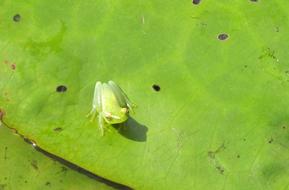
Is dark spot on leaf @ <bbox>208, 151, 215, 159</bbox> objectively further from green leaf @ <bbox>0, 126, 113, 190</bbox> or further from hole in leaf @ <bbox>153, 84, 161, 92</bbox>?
green leaf @ <bbox>0, 126, 113, 190</bbox>

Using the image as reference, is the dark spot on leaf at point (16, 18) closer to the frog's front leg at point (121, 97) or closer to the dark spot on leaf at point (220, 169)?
the frog's front leg at point (121, 97)

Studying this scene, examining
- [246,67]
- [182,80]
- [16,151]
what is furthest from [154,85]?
[16,151]

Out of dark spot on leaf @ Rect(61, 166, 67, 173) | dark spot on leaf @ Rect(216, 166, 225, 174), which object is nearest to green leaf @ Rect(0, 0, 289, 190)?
dark spot on leaf @ Rect(216, 166, 225, 174)

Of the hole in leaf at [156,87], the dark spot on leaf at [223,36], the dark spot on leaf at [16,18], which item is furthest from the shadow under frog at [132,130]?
the dark spot on leaf at [16,18]

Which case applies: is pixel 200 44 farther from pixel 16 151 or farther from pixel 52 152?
pixel 16 151

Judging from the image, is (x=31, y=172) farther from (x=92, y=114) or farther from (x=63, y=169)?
(x=92, y=114)

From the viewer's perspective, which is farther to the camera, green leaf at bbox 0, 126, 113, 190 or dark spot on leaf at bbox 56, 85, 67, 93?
green leaf at bbox 0, 126, 113, 190
